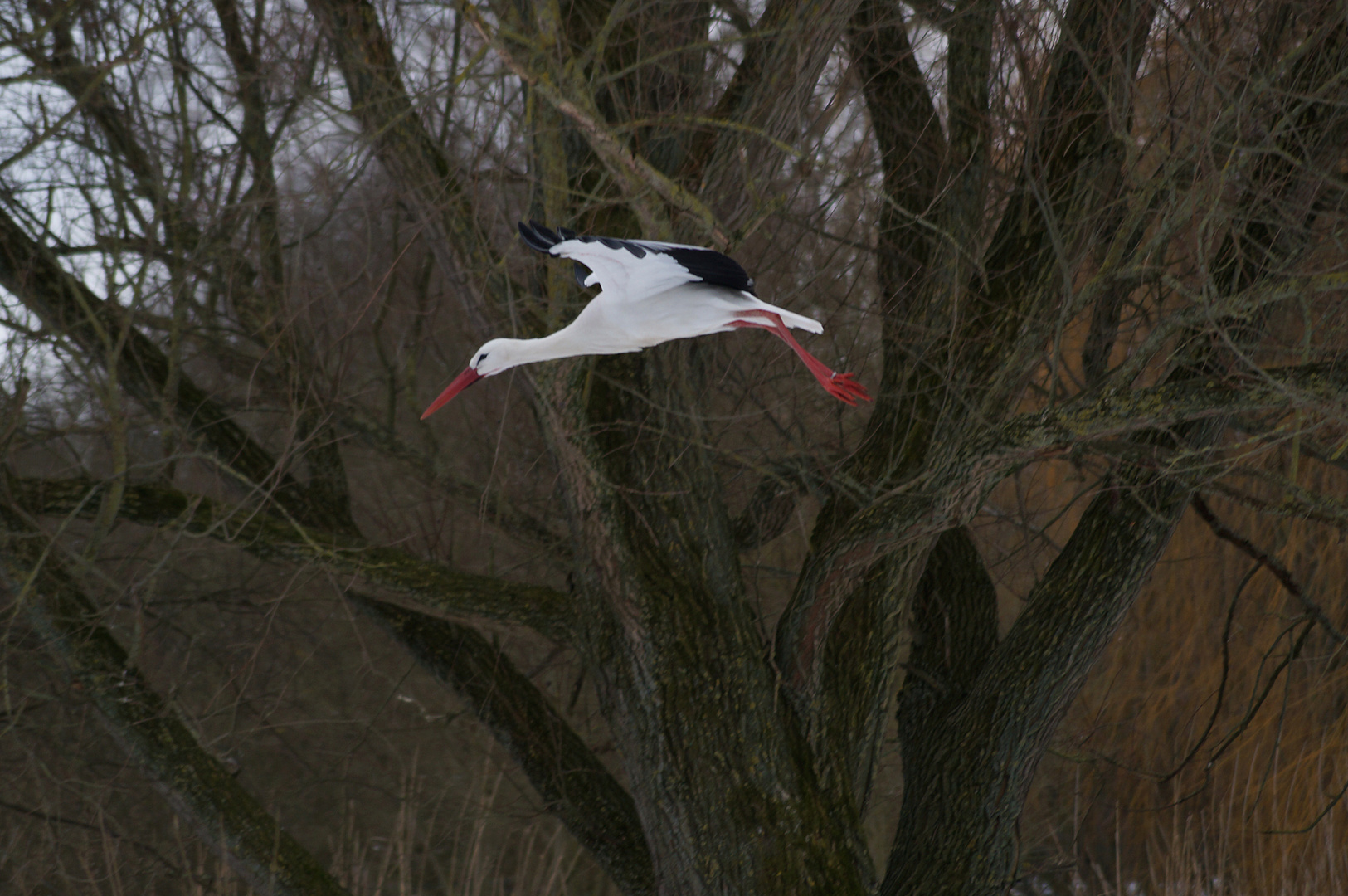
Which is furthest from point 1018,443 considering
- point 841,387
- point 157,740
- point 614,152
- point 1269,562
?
point 157,740

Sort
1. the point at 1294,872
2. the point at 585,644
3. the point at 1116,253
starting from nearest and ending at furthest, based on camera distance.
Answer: the point at 1116,253
the point at 585,644
the point at 1294,872

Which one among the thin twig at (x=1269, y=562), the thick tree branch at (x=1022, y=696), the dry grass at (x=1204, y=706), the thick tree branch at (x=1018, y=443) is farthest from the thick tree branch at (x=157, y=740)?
the dry grass at (x=1204, y=706)

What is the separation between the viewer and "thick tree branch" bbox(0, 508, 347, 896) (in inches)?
168

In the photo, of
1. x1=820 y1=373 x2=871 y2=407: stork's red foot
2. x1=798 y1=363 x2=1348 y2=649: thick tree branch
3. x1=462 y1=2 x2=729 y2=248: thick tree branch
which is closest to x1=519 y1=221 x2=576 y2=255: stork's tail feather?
x1=462 y1=2 x2=729 y2=248: thick tree branch

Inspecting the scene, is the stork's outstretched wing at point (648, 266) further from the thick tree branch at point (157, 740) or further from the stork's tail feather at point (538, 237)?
the thick tree branch at point (157, 740)

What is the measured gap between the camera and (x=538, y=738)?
5000 millimetres

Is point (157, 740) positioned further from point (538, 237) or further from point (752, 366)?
point (538, 237)

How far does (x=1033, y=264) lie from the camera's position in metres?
4.03

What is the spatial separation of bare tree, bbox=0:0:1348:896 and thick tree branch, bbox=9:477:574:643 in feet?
0.05

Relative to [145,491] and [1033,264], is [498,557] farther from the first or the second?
[1033,264]

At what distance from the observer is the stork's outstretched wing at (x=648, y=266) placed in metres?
2.14

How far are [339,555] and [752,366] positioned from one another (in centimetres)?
169

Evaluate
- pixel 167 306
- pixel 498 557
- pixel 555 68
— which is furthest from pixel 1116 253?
pixel 498 557

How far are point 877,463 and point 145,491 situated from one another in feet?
9.18
